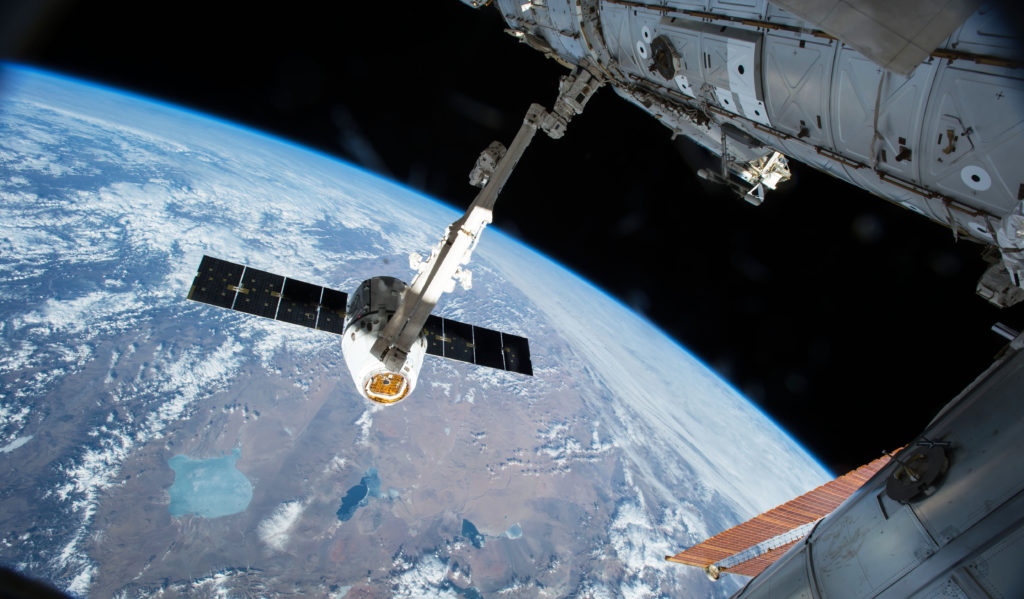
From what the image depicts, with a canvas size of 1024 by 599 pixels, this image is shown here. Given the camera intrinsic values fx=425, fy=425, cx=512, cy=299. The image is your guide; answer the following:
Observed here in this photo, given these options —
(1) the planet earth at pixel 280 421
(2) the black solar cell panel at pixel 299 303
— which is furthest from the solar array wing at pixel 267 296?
(1) the planet earth at pixel 280 421

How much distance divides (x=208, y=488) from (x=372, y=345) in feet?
75.3

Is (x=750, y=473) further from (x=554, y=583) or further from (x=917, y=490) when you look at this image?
(x=917, y=490)

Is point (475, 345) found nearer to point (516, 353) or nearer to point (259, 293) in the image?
point (516, 353)

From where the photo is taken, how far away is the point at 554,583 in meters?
21.9

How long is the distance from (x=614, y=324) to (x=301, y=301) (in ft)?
128

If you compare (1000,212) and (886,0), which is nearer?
(886,0)

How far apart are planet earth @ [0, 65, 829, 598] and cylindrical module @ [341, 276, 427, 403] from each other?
51.8 ft

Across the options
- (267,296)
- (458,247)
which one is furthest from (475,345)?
(267,296)

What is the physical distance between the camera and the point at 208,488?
71.0 ft

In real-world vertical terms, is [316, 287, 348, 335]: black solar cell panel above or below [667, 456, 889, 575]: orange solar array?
below

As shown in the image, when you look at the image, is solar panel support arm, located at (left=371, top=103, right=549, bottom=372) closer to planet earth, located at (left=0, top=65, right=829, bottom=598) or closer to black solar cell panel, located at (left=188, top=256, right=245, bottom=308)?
black solar cell panel, located at (left=188, top=256, right=245, bottom=308)

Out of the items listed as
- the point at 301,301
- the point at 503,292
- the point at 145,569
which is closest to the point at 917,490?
the point at 301,301

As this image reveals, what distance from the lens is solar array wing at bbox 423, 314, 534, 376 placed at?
22.8 feet

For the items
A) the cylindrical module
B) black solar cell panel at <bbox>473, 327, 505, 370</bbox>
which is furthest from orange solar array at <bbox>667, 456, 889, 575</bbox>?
the cylindrical module
